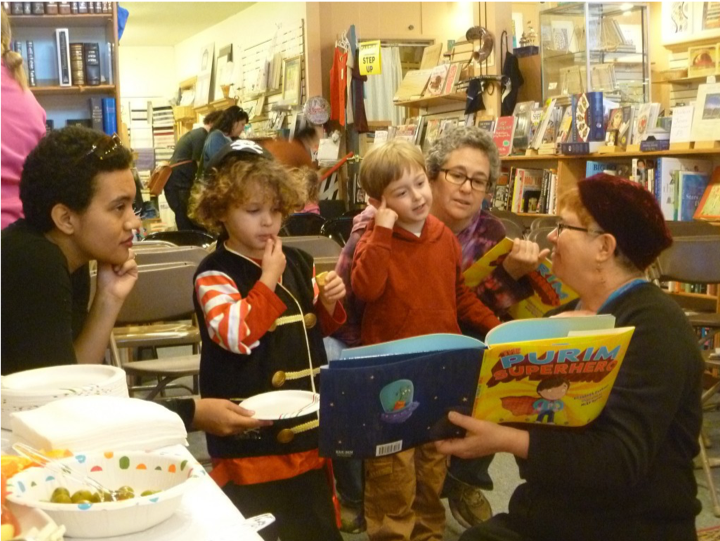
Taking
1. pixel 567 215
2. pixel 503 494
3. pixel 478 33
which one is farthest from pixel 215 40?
pixel 567 215

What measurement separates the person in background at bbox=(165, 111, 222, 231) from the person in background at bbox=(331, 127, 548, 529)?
5.69 feet

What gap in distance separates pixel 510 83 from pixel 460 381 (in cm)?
575

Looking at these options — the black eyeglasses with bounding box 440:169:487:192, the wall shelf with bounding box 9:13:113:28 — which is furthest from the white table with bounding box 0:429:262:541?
the wall shelf with bounding box 9:13:113:28

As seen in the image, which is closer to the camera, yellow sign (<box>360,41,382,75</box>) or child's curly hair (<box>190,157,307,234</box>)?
child's curly hair (<box>190,157,307,234</box>)

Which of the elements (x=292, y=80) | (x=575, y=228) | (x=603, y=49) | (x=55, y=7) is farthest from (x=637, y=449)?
(x=292, y=80)

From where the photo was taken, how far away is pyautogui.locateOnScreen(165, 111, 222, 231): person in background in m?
3.99

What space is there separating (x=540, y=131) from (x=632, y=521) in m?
4.63

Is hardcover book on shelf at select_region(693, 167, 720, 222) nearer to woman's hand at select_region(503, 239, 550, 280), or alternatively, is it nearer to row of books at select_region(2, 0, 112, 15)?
woman's hand at select_region(503, 239, 550, 280)

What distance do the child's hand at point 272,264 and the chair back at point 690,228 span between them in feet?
9.57

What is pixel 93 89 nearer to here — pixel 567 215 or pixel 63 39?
pixel 63 39

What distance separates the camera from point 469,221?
7.96 ft

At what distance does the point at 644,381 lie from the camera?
50.6 inches

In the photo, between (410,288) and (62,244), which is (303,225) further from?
(62,244)

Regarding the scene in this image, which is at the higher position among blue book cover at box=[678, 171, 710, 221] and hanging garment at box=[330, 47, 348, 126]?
hanging garment at box=[330, 47, 348, 126]
